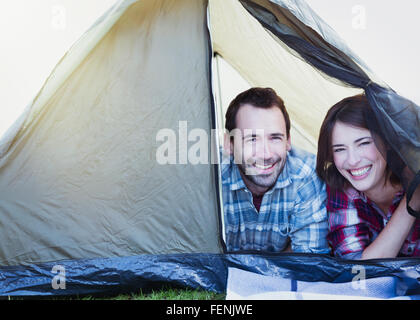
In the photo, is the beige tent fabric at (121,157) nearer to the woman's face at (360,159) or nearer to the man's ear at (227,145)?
the man's ear at (227,145)

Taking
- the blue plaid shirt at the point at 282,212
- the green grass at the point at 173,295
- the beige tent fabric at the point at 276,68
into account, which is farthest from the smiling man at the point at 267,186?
the green grass at the point at 173,295

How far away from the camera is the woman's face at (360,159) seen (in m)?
1.84

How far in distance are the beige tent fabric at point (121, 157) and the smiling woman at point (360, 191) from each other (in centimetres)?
61

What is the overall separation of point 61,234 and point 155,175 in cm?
52

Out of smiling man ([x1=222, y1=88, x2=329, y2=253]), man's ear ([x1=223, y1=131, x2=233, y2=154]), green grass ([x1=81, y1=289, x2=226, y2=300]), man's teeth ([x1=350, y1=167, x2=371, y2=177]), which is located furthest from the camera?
man's ear ([x1=223, y1=131, x2=233, y2=154])

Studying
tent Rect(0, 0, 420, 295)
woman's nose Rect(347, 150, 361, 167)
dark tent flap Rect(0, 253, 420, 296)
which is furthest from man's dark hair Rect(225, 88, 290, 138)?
dark tent flap Rect(0, 253, 420, 296)

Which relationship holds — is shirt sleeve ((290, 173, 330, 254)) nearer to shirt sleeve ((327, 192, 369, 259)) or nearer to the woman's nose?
shirt sleeve ((327, 192, 369, 259))

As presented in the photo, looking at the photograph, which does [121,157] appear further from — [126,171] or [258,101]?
[258,101]

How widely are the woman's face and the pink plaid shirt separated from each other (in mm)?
79

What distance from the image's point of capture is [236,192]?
206 cm

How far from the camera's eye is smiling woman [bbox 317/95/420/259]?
1786 millimetres

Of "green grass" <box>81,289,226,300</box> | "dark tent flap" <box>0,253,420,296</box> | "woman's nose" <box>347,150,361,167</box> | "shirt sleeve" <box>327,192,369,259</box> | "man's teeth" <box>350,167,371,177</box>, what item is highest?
"woman's nose" <box>347,150,361,167</box>

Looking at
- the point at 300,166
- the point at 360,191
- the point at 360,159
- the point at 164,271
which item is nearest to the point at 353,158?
the point at 360,159

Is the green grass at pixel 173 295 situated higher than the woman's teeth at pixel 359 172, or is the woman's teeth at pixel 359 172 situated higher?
the woman's teeth at pixel 359 172
